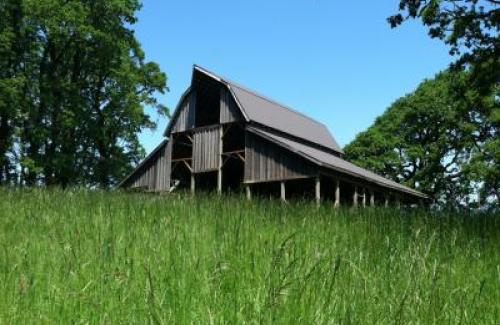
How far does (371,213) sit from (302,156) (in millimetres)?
17649

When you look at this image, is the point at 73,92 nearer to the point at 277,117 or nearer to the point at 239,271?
the point at 277,117

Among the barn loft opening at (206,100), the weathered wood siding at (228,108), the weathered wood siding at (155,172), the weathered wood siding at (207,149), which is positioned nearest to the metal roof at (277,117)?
the weathered wood siding at (228,108)

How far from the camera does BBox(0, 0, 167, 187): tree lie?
1312 inches

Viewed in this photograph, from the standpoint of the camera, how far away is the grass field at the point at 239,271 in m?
3.11

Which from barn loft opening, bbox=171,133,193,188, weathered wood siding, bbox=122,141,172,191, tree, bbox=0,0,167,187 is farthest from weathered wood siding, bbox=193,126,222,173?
tree, bbox=0,0,167,187

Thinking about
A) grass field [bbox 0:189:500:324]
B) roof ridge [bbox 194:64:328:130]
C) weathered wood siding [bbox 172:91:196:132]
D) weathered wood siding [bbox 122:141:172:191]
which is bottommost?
grass field [bbox 0:189:500:324]

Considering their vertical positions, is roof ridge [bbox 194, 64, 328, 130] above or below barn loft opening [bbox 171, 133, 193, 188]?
above

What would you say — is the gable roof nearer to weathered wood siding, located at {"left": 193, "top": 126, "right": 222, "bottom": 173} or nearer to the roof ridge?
the roof ridge

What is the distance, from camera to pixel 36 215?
7062mm

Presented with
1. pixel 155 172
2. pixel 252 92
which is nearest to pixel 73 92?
pixel 155 172

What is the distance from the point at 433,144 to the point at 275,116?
18.3 m

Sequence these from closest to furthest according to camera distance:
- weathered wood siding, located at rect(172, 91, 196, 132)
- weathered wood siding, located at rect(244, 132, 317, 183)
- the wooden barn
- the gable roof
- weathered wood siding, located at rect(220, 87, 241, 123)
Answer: weathered wood siding, located at rect(244, 132, 317, 183), the wooden barn, weathered wood siding, located at rect(220, 87, 241, 123), the gable roof, weathered wood siding, located at rect(172, 91, 196, 132)

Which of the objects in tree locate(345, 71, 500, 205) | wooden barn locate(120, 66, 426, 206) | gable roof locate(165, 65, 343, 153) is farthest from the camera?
tree locate(345, 71, 500, 205)

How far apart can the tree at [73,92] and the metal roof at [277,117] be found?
8745mm
